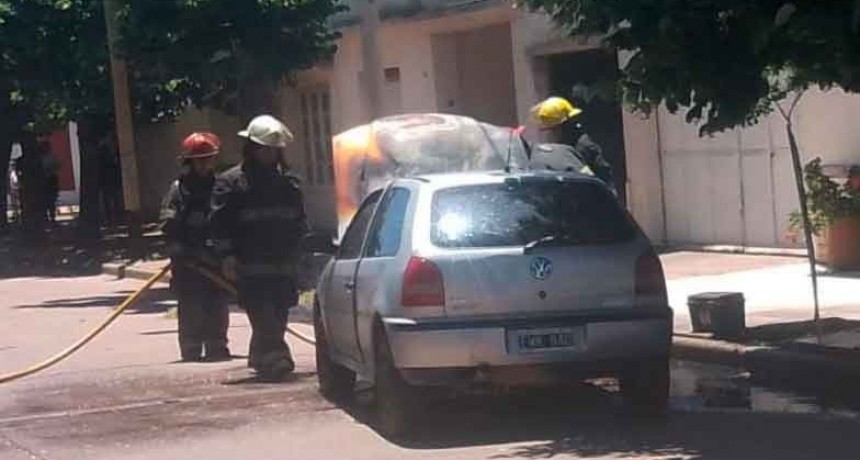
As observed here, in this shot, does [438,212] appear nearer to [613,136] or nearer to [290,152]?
[613,136]

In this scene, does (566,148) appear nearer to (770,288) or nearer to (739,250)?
(770,288)

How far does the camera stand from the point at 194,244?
14844 millimetres

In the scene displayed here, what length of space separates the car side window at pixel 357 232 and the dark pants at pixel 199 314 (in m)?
2.92

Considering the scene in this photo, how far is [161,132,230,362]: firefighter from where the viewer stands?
14781mm

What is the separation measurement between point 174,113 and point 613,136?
1176 centimetres

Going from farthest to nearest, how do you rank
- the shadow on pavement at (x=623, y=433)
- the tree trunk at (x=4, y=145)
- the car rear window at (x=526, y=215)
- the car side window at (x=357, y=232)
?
the tree trunk at (x=4, y=145) → the car side window at (x=357, y=232) → the car rear window at (x=526, y=215) → the shadow on pavement at (x=623, y=433)

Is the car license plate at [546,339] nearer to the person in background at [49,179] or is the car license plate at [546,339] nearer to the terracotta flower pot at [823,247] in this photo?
the terracotta flower pot at [823,247]

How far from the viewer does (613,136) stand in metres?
22.9

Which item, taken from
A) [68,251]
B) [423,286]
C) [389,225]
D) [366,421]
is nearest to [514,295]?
[423,286]

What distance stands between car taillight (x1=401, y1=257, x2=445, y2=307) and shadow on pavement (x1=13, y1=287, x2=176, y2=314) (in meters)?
10.9

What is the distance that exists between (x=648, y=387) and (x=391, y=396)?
1.57m

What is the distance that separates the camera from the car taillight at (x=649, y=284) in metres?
10.4

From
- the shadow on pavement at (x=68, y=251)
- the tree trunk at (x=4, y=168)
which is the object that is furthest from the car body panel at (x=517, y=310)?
the tree trunk at (x=4, y=168)

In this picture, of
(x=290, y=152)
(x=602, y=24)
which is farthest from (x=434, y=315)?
(x=290, y=152)
